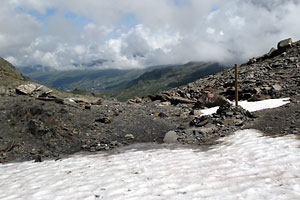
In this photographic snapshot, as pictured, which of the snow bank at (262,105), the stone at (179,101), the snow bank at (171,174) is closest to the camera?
the snow bank at (171,174)

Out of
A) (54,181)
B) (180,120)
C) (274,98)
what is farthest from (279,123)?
(54,181)

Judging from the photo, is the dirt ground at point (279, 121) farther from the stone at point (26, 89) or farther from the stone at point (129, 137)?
the stone at point (26, 89)

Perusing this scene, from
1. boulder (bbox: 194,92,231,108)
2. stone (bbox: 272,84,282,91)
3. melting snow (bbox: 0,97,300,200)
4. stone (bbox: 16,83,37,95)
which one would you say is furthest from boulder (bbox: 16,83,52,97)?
stone (bbox: 272,84,282,91)

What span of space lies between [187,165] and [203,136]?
536 cm

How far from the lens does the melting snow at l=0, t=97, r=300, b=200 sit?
23.2ft

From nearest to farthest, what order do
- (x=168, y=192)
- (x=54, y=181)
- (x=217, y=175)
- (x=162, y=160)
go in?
(x=168, y=192)
(x=217, y=175)
(x=54, y=181)
(x=162, y=160)

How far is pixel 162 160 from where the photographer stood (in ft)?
35.3

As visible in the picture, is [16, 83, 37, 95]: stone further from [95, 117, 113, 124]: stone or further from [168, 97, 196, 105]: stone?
[168, 97, 196, 105]: stone

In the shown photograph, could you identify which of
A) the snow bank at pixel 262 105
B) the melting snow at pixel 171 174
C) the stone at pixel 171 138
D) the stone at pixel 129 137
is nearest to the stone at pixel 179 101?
the snow bank at pixel 262 105

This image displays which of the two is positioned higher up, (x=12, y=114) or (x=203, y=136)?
(x=12, y=114)

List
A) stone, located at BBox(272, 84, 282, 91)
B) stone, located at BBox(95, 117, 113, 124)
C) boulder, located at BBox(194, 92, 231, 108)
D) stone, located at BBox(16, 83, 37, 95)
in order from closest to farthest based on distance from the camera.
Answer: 1. stone, located at BBox(95, 117, 113, 124)
2. boulder, located at BBox(194, 92, 231, 108)
3. stone, located at BBox(272, 84, 282, 91)
4. stone, located at BBox(16, 83, 37, 95)

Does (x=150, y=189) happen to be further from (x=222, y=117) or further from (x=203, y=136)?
(x=222, y=117)

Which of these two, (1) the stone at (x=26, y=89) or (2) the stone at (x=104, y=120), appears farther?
(1) the stone at (x=26, y=89)

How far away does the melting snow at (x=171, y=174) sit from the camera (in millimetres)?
7086
